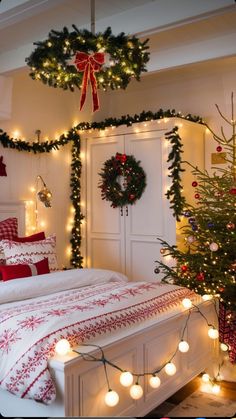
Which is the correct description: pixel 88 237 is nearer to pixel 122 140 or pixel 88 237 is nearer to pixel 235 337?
pixel 122 140

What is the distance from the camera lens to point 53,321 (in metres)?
2.12

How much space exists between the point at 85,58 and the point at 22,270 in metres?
1.69

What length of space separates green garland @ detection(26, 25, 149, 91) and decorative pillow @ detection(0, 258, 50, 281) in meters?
1.46

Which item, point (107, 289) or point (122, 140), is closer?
point (107, 289)

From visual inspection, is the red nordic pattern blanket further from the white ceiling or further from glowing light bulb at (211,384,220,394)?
the white ceiling

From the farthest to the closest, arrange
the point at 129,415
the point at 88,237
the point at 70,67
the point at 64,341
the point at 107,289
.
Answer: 1. the point at 88,237
2. the point at 107,289
3. the point at 70,67
4. the point at 129,415
5. the point at 64,341

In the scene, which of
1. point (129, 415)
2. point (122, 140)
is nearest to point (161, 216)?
point (122, 140)

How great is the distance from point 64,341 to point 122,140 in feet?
10.6

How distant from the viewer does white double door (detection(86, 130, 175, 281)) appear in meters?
4.55

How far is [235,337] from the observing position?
3043 mm

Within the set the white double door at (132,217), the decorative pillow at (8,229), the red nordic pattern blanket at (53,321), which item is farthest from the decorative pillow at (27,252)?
the white double door at (132,217)

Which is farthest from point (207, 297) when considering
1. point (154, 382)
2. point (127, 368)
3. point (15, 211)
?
point (15, 211)

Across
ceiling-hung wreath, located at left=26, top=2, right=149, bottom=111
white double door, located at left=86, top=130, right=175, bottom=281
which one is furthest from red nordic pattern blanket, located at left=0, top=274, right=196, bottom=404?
white double door, located at left=86, top=130, right=175, bottom=281

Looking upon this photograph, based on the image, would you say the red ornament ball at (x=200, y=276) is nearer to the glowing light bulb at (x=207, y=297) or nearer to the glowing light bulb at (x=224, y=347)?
the glowing light bulb at (x=207, y=297)
